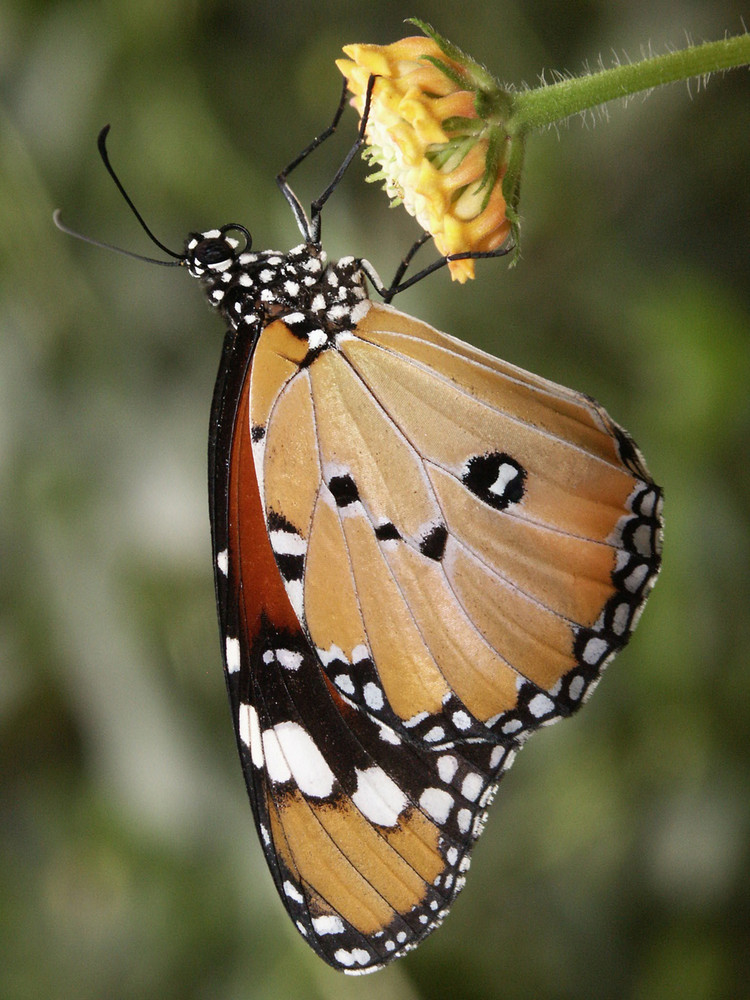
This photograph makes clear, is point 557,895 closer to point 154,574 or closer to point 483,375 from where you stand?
point 154,574

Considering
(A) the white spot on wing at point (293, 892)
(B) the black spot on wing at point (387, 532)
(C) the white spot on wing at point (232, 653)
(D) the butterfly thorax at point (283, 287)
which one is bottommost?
(A) the white spot on wing at point (293, 892)

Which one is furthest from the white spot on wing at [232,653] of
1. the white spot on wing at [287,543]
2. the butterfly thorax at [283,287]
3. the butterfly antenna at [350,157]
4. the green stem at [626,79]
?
the green stem at [626,79]

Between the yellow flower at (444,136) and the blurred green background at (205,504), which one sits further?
the blurred green background at (205,504)

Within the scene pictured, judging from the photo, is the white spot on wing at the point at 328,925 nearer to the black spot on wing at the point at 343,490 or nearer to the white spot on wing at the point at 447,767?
the white spot on wing at the point at 447,767

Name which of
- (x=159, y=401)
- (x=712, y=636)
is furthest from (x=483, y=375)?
(x=159, y=401)

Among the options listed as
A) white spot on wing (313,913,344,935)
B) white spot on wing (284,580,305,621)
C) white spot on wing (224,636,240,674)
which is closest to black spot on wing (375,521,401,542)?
white spot on wing (284,580,305,621)

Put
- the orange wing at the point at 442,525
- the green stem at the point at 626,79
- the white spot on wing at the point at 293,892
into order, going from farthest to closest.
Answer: the white spot on wing at the point at 293,892
the orange wing at the point at 442,525
the green stem at the point at 626,79
